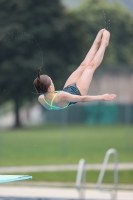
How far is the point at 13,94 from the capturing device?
23094 millimetres

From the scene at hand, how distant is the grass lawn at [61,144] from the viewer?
2441cm

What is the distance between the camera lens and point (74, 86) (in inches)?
346

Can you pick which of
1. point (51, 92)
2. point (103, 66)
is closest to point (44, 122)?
point (103, 66)

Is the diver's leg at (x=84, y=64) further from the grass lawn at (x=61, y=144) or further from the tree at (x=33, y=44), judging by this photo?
the grass lawn at (x=61, y=144)

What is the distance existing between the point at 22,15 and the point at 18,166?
5133 mm

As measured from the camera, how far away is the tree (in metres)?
22.0

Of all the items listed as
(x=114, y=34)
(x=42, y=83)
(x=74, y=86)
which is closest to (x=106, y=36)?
(x=74, y=86)

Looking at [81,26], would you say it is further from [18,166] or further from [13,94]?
[18,166]

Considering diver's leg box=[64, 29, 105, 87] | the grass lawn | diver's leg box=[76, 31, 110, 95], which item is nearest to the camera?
diver's leg box=[76, 31, 110, 95]

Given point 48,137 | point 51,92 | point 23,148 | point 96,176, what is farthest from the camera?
point 48,137

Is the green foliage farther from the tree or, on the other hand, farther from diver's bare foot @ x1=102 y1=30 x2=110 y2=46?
diver's bare foot @ x1=102 y1=30 x2=110 y2=46

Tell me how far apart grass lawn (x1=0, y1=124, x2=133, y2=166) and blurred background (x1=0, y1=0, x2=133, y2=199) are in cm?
3

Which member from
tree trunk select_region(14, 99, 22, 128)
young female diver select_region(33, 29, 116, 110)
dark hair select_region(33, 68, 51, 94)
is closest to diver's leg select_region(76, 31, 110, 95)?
young female diver select_region(33, 29, 116, 110)

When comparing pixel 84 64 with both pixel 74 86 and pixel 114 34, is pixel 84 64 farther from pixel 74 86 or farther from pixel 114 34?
pixel 114 34
